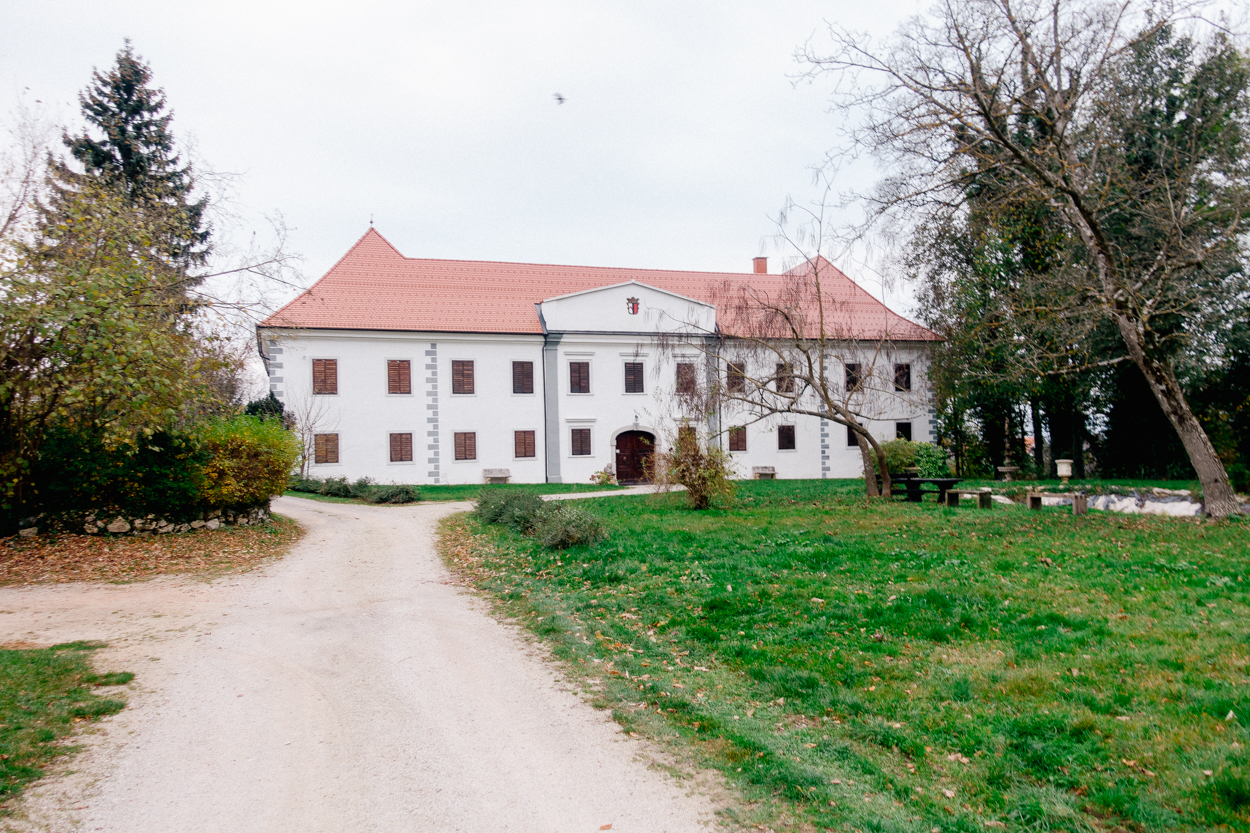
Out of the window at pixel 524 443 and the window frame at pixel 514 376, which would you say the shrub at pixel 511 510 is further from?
the window frame at pixel 514 376

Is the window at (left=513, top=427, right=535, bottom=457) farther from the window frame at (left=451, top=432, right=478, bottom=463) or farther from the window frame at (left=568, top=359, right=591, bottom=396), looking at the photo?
the window frame at (left=568, top=359, right=591, bottom=396)

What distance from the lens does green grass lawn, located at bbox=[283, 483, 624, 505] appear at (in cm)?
2592

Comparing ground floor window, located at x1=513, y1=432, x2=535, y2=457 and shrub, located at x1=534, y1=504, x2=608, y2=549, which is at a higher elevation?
ground floor window, located at x1=513, y1=432, x2=535, y2=457

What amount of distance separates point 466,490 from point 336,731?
23846mm

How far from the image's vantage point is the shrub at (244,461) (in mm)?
15055

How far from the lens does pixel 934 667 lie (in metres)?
5.87

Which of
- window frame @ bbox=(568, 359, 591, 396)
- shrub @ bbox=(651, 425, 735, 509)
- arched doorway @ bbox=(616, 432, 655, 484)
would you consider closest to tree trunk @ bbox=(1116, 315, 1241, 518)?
shrub @ bbox=(651, 425, 735, 509)

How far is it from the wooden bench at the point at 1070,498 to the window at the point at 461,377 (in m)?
21.8

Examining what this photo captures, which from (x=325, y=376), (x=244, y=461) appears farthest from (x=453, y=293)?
(x=244, y=461)

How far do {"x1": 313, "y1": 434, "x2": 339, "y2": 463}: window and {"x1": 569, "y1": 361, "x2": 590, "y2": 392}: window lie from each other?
10.1 m

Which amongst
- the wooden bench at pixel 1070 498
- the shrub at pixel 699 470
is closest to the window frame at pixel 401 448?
the shrub at pixel 699 470

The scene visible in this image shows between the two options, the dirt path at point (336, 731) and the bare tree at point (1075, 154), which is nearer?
the dirt path at point (336, 731)

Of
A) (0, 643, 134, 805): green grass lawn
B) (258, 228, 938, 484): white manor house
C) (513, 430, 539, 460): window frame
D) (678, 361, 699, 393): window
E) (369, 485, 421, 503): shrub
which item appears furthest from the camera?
(513, 430, 539, 460): window frame

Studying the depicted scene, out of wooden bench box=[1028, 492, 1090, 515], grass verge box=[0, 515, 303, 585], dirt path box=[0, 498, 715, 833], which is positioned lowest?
dirt path box=[0, 498, 715, 833]
